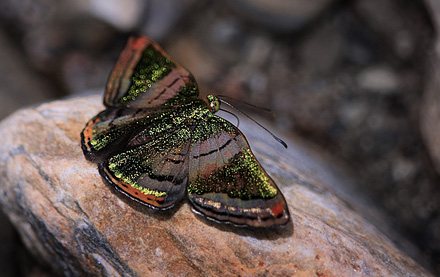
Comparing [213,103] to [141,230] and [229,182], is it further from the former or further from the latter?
[141,230]

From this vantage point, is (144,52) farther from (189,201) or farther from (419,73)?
(419,73)

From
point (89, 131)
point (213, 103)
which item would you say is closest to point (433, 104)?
point (213, 103)

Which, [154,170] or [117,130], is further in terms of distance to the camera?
[117,130]

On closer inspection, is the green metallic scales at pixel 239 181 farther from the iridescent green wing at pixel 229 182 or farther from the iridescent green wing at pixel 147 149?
the iridescent green wing at pixel 147 149

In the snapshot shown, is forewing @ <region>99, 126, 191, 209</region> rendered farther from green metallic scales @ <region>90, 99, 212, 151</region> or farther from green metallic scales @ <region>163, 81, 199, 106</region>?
green metallic scales @ <region>163, 81, 199, 106</region>

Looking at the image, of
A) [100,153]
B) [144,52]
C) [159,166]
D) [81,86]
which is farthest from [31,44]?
[159,166]

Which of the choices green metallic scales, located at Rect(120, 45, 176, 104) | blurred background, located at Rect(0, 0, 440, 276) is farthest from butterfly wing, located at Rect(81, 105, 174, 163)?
blurred background, located at Rect(0, 0, 440, 276)

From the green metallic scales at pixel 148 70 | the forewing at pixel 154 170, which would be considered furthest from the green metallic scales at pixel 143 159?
the green metallic scales at pixel 148 70
